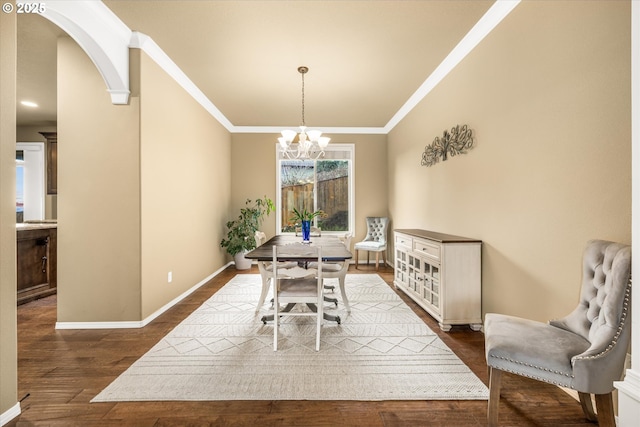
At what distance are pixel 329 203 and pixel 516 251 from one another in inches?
169

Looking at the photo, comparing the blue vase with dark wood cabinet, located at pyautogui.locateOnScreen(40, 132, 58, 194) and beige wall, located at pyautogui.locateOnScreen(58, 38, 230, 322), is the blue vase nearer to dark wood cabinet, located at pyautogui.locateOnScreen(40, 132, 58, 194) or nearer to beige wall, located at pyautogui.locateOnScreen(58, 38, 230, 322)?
beige wall, located at pyautogui.locateOnScreen(58, 38, 230, 322)

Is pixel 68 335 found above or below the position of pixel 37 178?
below

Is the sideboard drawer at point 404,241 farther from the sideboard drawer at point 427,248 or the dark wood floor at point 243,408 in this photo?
the dark wood floor at point 243,408

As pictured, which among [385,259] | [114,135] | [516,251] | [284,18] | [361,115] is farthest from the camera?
A: [385,259]

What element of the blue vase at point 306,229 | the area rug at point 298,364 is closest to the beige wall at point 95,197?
the area rug at point 298,364

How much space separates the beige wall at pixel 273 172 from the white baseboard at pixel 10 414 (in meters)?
4.59

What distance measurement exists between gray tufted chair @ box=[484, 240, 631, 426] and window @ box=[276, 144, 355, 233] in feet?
15.6

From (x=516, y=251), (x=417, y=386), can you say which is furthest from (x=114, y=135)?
→ (x=516, y=251)

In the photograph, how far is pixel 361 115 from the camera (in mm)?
5340

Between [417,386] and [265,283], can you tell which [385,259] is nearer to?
[265,283]

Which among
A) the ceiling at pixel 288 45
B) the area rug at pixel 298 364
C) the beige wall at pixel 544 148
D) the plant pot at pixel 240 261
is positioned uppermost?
the ceiling at pixel 288 45

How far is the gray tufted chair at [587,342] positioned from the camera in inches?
51.3

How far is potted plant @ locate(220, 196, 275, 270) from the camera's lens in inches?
217

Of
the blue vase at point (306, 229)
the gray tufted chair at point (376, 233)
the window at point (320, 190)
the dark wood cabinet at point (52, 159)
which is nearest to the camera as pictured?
the blue vase at point (306, 229)
